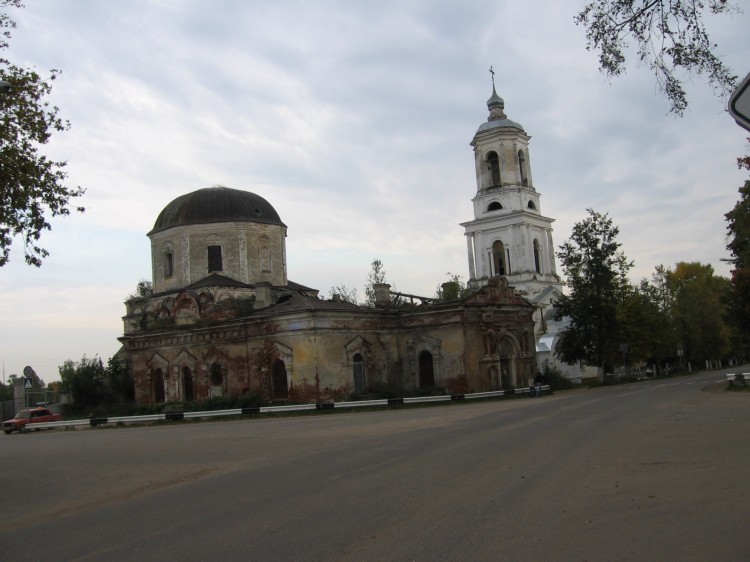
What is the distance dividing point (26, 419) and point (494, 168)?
42804mm

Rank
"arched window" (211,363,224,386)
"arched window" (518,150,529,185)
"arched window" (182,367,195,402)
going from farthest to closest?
"arched window" (518,150,529,185) < "arched window" (182,367,195,402) < "arched window" (211,363,224,386)

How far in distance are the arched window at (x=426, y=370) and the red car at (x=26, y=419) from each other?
19.7 meters

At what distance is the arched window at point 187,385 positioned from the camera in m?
40.4

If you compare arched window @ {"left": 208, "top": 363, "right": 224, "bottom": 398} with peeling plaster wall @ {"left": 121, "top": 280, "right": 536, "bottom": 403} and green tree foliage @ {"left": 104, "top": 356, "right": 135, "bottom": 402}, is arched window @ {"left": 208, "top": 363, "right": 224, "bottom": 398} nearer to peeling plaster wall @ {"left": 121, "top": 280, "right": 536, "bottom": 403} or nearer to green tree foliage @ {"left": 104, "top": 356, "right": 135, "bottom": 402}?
peeling plaster wall @ {"left": 121, "top": 280, "right": 536, "bottom": 403}

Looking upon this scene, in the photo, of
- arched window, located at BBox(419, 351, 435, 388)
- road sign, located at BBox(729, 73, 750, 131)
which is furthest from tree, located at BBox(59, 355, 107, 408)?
road sign, located at BBox(729, 73, 750, 131)

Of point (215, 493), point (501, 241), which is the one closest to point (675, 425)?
point (215, 493)

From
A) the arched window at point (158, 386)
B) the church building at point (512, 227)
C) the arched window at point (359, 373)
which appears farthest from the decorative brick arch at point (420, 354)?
the church building at point (512, 227)

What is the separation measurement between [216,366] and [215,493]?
1124 inches

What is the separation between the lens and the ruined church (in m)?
35.6

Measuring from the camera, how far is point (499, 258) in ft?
210

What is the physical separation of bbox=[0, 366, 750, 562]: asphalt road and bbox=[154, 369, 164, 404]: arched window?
2323 centimetres

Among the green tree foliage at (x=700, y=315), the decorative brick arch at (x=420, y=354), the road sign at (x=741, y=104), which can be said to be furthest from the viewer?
the green tree foliage at (x=700, y=315)

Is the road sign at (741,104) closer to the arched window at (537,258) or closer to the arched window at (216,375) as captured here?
the arched window at (216,375)

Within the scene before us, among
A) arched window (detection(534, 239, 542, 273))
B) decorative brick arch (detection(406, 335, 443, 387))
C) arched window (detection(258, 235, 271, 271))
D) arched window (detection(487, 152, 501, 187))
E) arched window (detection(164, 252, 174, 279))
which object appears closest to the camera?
decorative brick arch (detection(406, 335, 443, 387))
